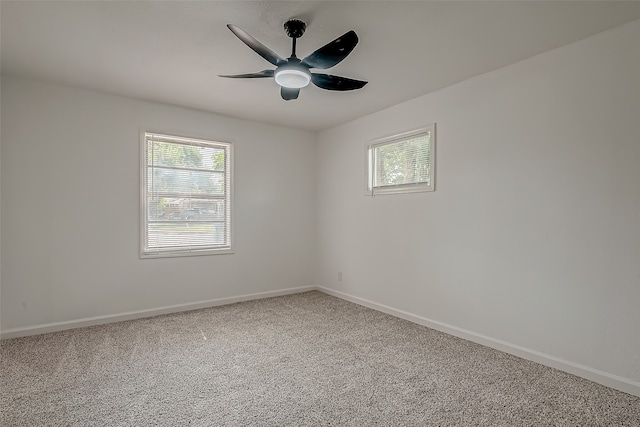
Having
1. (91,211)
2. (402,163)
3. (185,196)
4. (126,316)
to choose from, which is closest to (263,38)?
(402,163)

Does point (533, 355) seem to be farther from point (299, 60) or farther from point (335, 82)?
point (299, 60)

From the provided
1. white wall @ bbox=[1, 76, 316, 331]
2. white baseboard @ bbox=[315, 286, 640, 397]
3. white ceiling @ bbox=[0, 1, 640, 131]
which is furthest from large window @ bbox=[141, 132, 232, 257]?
white baseboard @ bbox=[315, 286, 640, 397]

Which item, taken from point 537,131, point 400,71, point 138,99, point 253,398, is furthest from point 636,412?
point 138,99

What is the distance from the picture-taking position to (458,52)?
2.70m

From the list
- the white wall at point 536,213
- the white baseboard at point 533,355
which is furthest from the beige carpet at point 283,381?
the white wall at point 536,213

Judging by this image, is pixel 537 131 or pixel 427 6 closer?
pixel 427 6

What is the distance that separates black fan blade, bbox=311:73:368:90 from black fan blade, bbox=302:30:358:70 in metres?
0.20

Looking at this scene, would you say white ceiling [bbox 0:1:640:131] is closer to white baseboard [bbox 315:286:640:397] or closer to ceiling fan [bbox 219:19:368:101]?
ceiling fan [bbox 219:19:368:101]

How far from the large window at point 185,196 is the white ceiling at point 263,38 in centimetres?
81

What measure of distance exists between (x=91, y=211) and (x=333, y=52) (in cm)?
313

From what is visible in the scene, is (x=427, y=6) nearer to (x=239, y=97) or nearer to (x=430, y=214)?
(x=430, y=214)

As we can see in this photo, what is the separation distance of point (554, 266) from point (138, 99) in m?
4.52

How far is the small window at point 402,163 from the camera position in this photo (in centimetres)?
365

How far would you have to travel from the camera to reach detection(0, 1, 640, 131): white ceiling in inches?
83.7
